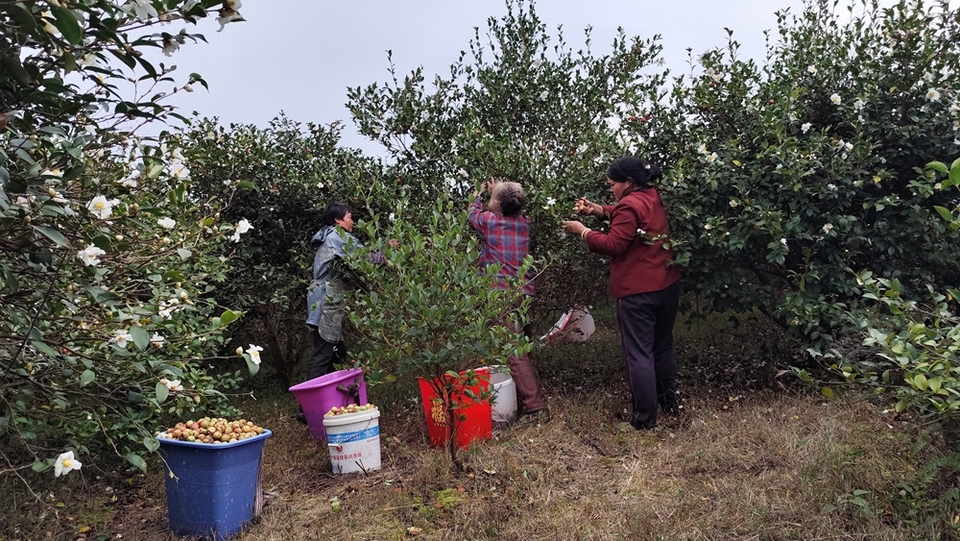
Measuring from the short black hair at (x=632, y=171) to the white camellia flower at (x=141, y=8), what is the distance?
10.2ft

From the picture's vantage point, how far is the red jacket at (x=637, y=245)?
410 centimetres

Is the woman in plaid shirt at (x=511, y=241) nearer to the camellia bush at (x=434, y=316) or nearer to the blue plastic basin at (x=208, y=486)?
the camellia bush at (x=434, y=316)

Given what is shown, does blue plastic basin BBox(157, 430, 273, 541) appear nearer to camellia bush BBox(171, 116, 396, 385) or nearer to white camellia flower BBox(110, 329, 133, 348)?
white camellia flower BBox(110, 329, 133, 348)

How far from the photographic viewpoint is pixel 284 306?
5.83 meters

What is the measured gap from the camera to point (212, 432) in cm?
306

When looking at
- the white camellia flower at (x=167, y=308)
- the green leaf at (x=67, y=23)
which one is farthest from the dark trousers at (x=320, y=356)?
the green leaf at (x=67, y=23)

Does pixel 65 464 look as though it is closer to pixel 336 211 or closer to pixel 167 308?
pixel 167 308

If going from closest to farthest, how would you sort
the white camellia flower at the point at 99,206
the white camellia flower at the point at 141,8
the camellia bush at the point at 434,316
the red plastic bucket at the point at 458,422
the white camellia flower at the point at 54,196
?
the white camellia flower at the point at 141,8
the white camellia flower at the point at 54,196
the white camellia flower at the point at 99,206
the camellia bush at the point at 434,316
the red plastic bucket at the point at 458,422

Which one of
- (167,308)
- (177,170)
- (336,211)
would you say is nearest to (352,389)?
(336,211)

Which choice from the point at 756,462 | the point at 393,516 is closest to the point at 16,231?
the point at 393,516

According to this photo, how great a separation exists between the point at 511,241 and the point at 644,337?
1086mm

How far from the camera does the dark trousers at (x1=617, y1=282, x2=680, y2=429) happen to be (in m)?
4.12

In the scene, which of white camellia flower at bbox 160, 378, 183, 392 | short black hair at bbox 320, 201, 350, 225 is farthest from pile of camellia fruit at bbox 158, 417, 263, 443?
short black hair at bbox 320, 201, 350, 225

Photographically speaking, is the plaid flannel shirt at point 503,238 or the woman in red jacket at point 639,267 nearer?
the woman in red jacket at point 639,267
